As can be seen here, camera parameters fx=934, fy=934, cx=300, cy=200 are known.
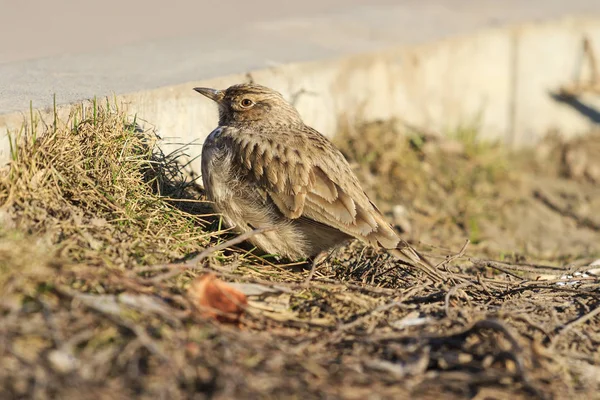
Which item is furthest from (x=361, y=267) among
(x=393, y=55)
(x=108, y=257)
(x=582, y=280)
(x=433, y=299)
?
(x=393, y=55)

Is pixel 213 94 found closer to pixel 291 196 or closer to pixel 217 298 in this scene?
pixel 291 196

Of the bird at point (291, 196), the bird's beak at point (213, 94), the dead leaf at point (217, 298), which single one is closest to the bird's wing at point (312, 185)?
the bird at point (291, 196)

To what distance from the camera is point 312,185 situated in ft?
17.1

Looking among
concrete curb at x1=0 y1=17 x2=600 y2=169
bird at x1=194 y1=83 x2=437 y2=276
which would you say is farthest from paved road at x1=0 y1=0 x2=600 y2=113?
bird at x1=194 y1=83 x2=437 y2=276

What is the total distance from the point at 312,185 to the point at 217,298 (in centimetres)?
130

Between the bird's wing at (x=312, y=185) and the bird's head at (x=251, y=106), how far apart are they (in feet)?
1.34

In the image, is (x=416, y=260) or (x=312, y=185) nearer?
(x=416, y=260)

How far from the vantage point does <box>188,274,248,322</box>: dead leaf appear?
403 centimetres

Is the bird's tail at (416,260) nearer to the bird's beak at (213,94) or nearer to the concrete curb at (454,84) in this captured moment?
the bird's beak at (213,94)

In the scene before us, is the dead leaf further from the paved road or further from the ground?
the paved road

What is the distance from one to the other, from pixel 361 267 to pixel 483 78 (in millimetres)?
5011

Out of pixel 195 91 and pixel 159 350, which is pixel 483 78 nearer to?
pixel 195 91

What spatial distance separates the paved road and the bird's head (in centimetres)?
62

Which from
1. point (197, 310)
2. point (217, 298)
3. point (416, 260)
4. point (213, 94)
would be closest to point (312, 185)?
point (416, 260)
